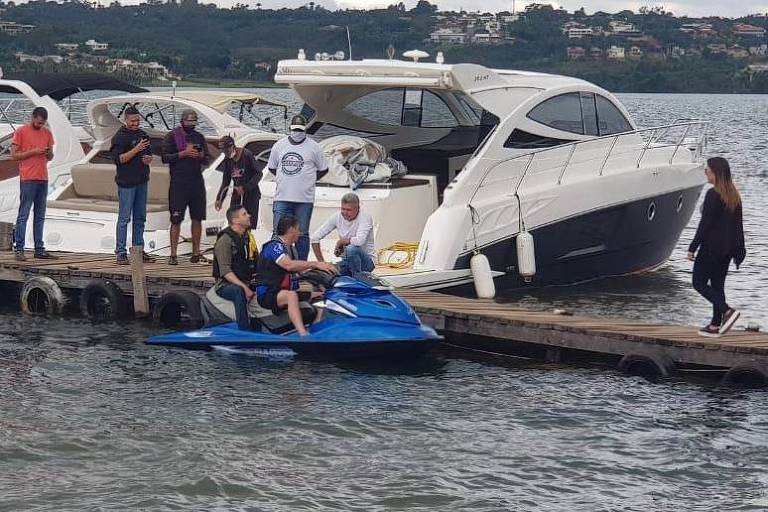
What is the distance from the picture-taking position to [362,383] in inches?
475

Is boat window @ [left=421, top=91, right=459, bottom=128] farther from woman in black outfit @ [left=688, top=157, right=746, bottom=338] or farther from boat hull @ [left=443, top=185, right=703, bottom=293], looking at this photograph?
woman in black outfit @ [left=688, top=157, right=746, bottom=338]

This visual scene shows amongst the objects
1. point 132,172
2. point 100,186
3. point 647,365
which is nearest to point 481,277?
point 647,365

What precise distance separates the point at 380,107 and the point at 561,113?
2.57 meters

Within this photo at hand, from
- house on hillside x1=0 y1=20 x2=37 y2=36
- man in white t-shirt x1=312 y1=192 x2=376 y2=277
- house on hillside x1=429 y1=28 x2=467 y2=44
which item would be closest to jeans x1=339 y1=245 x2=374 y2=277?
man in white t-shirt x1=312 y1=192 x2=376 y2=277

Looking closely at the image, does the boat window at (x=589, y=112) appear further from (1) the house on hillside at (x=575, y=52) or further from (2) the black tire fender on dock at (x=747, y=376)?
(1) the house on hillside at (x=575, y=52)

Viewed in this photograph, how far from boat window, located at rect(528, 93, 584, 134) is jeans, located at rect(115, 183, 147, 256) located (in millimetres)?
4663

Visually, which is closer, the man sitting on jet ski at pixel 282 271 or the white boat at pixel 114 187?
the man sitting on jet ski at pixel 282 271

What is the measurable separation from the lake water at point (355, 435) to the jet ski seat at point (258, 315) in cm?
35

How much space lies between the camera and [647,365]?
12438 mm

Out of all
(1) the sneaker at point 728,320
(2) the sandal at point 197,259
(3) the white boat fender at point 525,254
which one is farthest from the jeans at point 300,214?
(1) the sneaker at point 728,320

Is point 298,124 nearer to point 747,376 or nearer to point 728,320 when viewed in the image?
point 728,320

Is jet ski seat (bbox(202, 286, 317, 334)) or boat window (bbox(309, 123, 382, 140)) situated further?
boat window (bbox(309, 123, 382, 140))

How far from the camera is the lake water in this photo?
9.43m

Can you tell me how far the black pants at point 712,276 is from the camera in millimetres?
12086
